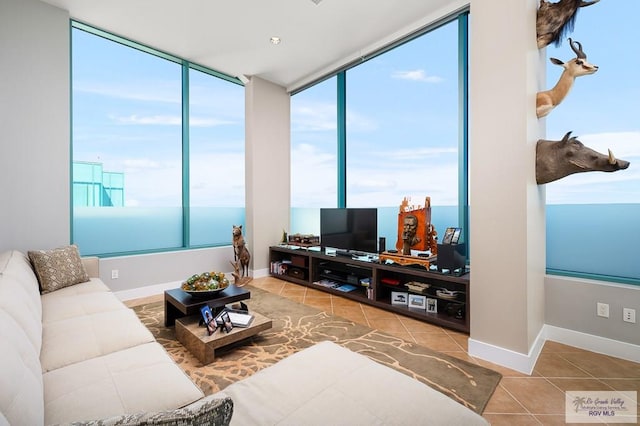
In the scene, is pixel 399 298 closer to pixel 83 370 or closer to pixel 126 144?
pixel 83 370

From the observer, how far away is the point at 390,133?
12.3 feet

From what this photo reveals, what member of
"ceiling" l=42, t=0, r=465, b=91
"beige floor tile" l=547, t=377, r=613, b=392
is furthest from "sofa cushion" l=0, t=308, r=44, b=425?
"ceiling" l=42, t=0, r=465, b=91

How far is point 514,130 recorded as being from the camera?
2021 mm

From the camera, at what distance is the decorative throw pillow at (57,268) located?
2.47 meters

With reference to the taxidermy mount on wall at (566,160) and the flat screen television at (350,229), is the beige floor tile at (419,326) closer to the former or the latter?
the flat screen television at (350,229)

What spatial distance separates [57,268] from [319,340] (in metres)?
2.43

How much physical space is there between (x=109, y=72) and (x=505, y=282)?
16.2 ft

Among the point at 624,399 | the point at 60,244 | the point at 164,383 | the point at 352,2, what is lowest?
the point at 624,399

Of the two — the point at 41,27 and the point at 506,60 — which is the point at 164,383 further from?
the point at 41,27

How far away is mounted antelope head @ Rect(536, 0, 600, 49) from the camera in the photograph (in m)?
2.00

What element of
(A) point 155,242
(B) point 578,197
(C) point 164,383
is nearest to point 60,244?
(A) point 155,242

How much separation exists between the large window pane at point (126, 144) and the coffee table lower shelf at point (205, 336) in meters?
2.12

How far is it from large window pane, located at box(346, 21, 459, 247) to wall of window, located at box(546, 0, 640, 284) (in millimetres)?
910

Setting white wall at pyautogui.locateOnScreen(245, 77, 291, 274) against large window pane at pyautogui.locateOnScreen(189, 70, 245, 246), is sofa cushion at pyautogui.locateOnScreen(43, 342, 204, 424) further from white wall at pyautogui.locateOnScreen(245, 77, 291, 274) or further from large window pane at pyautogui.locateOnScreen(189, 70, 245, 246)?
white wall at pyautogui.locateOnScreen(245, 77, 291, 274)
